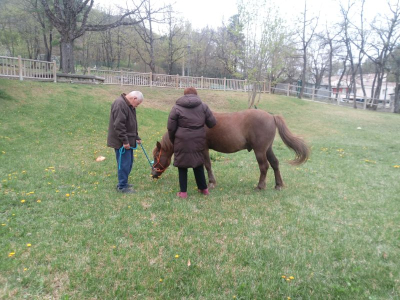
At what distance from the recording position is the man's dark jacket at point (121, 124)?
502 cm

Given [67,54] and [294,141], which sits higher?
[67,54]

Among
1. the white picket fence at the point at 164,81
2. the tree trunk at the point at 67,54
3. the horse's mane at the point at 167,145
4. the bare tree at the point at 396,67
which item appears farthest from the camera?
the bare tree at the point at 396,67

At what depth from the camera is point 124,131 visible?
16.6 ft

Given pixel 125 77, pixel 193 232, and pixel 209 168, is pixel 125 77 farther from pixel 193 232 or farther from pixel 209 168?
pixel 193 232

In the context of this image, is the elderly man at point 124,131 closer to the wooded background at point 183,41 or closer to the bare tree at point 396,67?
the wooded background at point 183,41

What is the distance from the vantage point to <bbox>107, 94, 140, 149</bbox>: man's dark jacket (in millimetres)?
5023

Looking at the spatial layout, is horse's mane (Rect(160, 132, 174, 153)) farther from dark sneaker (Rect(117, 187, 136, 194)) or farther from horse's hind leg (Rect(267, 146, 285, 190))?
horse's hind leg (Rect(267, 146, 285, 190))

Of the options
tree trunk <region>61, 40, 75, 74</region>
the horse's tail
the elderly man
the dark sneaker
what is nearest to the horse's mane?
the elderly man

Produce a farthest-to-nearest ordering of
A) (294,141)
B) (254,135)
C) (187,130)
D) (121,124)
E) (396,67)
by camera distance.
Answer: (396,67) → (294,141) → (254,135) → (121,124) → (187,130)

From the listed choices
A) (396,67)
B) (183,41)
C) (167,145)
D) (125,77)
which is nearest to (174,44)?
(183,41)

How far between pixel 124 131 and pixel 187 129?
3.78 ft

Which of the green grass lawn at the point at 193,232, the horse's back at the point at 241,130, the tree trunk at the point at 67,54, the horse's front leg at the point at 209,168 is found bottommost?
the green grass lawn at the point at 193,232

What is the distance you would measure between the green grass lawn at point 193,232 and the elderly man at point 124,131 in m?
0.49

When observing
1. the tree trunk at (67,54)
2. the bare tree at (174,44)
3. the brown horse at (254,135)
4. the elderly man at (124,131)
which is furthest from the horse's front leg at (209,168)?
the bare tree at (174,44)
